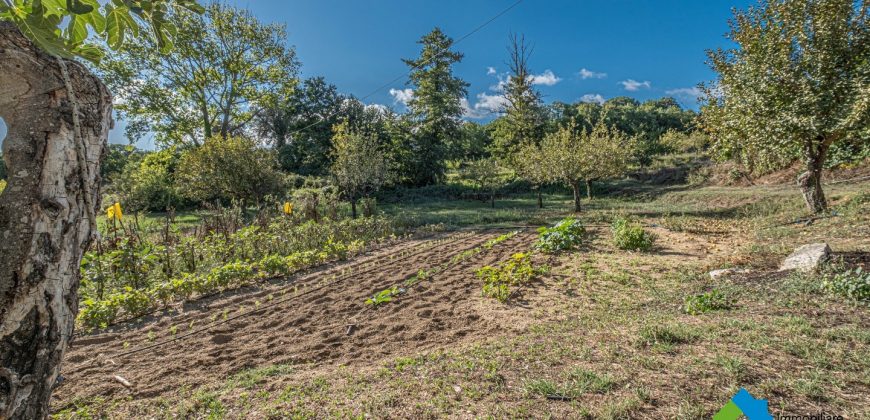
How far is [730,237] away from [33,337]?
33.6ft

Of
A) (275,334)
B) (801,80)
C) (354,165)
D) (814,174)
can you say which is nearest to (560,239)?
(275,334)

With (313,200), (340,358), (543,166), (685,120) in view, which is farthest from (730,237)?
(685,120)

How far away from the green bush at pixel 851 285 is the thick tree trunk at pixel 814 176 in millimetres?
6370

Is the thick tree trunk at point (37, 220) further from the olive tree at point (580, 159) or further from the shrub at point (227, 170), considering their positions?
the olive tree at point (580, 159)

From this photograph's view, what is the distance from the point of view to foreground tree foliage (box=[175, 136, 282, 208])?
11.9 m

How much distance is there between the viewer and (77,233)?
3.76ft

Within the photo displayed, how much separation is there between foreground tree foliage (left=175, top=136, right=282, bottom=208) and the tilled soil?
772 cm

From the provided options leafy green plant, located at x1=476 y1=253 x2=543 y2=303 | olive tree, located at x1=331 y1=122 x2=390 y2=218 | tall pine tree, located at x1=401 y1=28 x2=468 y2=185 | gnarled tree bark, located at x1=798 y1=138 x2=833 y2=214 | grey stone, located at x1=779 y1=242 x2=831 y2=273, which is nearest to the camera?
grey stone, located at x1=779 y1=242 x2=831 y2=273

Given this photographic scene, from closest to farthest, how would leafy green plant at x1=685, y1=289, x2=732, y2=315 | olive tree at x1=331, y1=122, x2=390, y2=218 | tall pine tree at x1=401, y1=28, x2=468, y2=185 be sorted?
leafy green plant at x1=685, y1=289, x2=732, y2=315 → olive tree at x1=331, y1=122, x2=390, y2=218 → tall pine tree at x1=401, y1=28, x2=468, y2=185

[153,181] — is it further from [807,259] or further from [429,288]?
[807,259]

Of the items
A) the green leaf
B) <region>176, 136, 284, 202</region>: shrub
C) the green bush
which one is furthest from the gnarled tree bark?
<region>176, 136, 284, 202</region>: shrub

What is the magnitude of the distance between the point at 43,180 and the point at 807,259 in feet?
23.0

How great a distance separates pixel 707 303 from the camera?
383cm

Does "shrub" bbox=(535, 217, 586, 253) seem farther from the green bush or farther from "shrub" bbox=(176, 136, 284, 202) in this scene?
"shrub" bbox=(176, 136, 284, 202)
